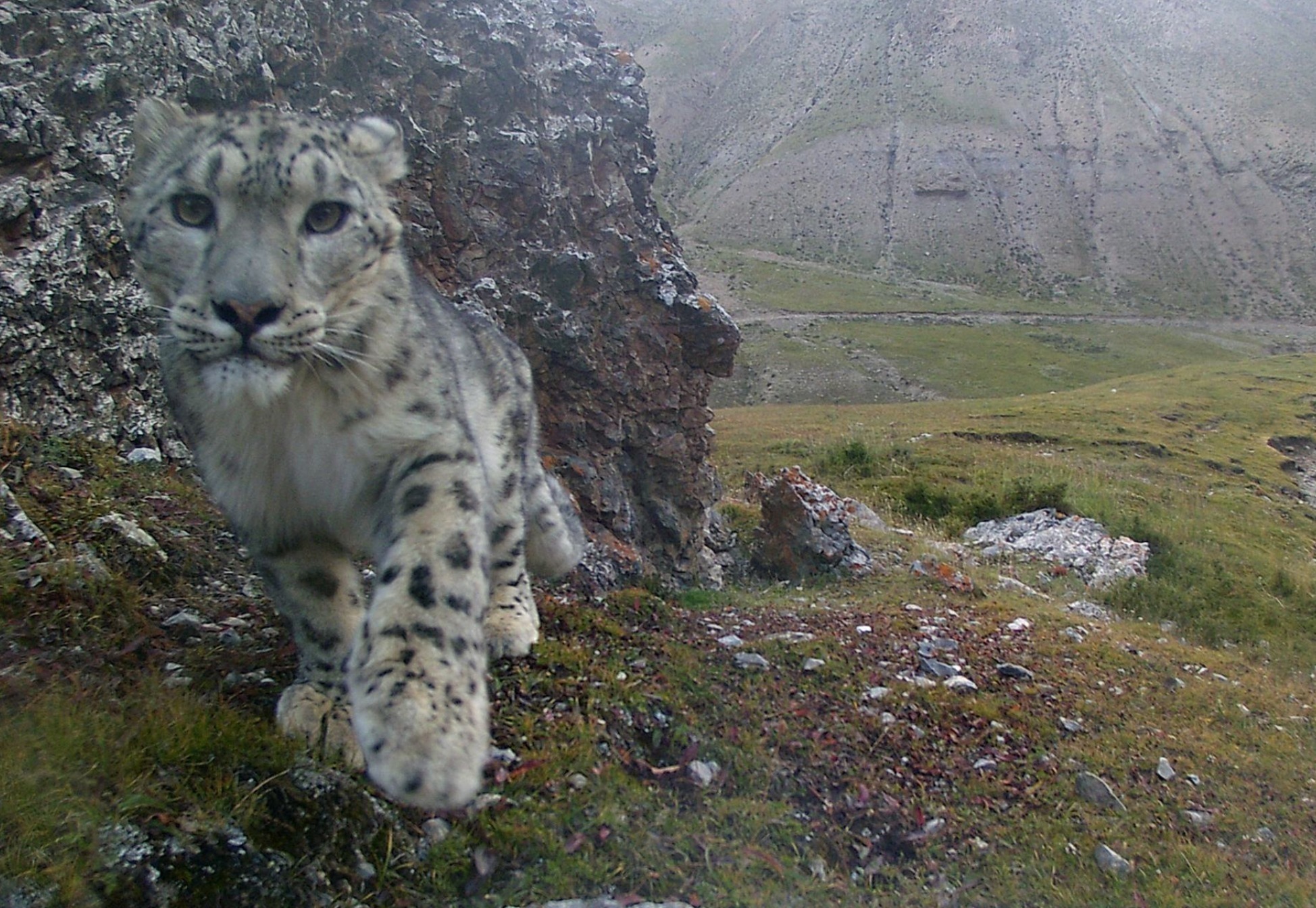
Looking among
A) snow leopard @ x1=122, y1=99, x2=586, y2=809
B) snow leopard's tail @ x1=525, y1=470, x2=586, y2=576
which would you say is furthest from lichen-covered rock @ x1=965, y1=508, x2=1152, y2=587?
snow leopard @ x1=122, y1=99, x2=586, y2=809

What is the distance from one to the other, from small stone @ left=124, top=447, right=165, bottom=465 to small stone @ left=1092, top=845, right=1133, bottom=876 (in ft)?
26.0

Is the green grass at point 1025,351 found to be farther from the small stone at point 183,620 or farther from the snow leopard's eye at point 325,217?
the snow leopard's eye at point 325,217

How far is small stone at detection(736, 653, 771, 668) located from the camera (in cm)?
742

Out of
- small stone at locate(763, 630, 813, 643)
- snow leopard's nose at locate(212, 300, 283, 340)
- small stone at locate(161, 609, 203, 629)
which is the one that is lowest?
small stone at locate(763, 630, 813, 643)

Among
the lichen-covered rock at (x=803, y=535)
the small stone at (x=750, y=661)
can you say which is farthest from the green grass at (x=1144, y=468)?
the small stone at (x=750, y=661)

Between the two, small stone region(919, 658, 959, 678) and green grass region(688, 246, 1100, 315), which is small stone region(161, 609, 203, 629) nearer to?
small stone region(919, 658, 959, 678)

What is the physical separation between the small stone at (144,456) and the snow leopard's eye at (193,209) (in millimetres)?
4572

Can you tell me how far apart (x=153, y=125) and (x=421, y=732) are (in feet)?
11.0

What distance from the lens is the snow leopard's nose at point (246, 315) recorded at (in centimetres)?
401

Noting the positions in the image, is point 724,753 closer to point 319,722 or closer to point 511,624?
point 511,624

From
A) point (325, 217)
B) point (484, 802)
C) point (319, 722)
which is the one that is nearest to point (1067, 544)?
point (484, 802)

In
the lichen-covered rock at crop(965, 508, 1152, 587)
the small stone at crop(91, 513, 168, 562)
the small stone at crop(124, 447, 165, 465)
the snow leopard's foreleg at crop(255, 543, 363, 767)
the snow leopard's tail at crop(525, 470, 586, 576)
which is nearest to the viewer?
the snow leopard's foreleg at crop(255, 543, 363, 767)

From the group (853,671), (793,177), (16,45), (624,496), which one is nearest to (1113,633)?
(853,671)

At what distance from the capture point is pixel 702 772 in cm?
572
